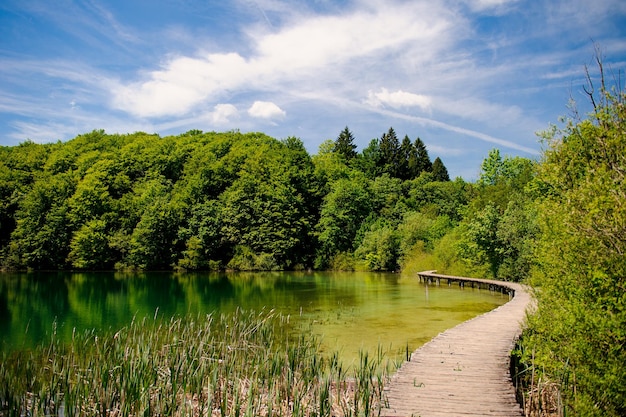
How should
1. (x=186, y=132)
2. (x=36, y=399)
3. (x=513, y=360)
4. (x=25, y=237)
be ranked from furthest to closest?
(x=186, y=132)
(x=25, y=237)
(x=513, y=360)
(x=36, y=399)

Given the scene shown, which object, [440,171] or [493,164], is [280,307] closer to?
[493,164]

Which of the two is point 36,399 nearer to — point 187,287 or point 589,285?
point 589,285

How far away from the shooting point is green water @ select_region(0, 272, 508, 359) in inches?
518

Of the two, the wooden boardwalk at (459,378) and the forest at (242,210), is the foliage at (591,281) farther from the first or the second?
the forest at (242,210)

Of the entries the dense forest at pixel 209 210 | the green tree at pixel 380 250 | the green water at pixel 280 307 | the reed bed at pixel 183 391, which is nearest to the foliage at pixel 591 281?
the reed bed at pixel 183 391

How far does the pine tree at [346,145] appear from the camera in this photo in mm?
70438

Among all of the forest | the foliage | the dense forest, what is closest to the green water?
the foliage

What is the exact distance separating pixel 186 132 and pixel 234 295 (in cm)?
4904

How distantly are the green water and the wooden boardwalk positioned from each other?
5.60 ft

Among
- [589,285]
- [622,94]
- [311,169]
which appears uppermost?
[311,169]

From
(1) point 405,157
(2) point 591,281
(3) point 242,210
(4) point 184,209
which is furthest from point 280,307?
(1) point 405,157

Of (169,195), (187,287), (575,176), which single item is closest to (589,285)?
(575,176)

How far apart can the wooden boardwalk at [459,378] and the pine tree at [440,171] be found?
5891cm

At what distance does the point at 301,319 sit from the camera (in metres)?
15.8
